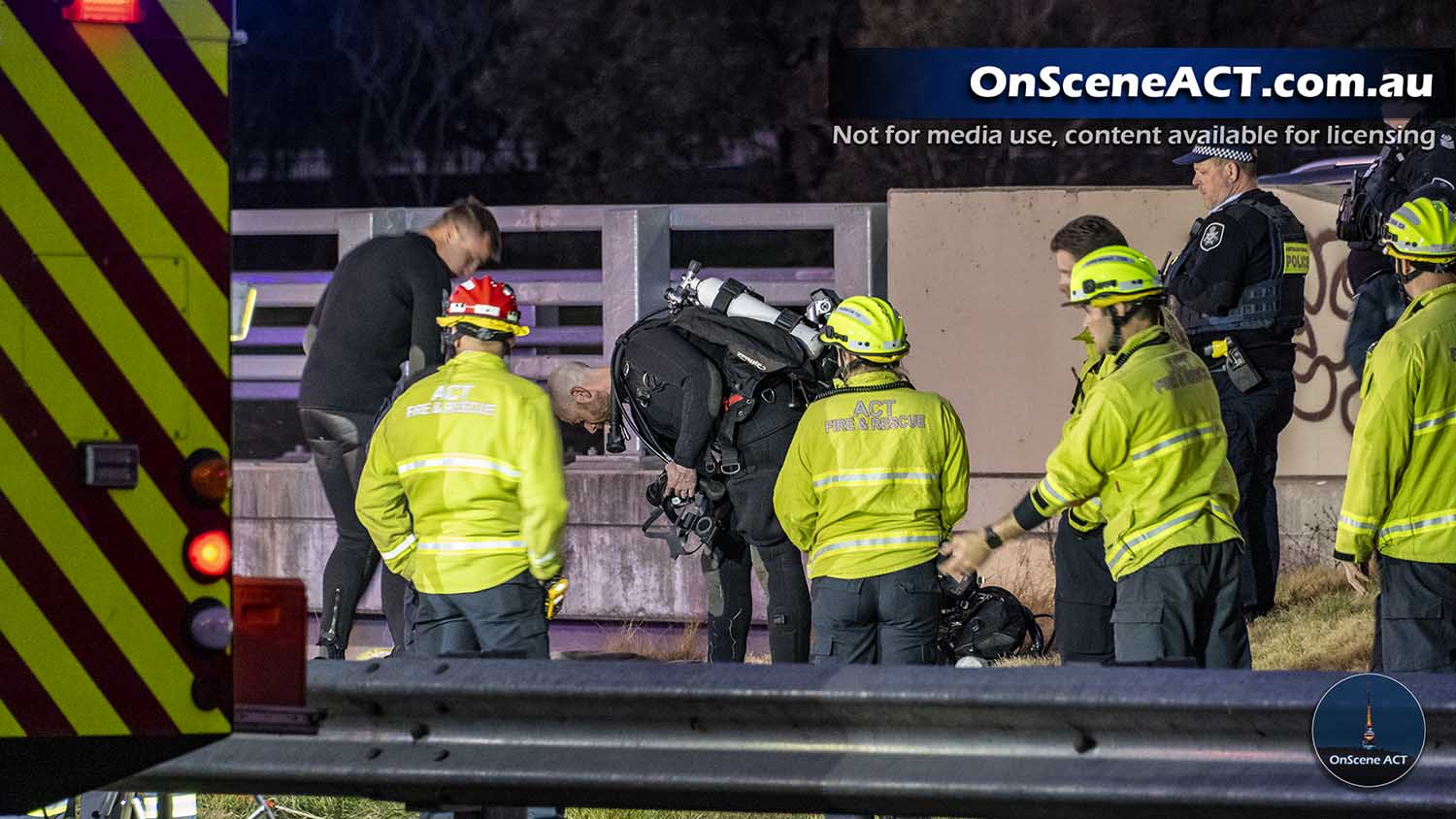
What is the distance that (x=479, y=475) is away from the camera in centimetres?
668

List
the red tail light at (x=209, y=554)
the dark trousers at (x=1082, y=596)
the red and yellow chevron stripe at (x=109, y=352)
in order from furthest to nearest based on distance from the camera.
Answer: the dark trousers at (x=1082, y=596)
the red tail light at (x=209, y=554)
the red and yellow chevron stripe at (x=109, y=352)

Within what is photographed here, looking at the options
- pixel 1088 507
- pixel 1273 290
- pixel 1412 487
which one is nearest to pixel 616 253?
pixel 1273 290

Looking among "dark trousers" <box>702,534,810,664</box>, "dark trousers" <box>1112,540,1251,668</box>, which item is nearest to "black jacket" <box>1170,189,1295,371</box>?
"dark trousers" <box>702,534,810,664</box>

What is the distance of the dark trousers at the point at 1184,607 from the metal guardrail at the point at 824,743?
1.49 m

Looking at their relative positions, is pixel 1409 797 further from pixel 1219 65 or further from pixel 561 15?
pixel 561 15

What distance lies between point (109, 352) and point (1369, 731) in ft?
9.08

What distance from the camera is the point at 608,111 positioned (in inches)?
1072

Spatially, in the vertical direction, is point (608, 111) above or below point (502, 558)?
above

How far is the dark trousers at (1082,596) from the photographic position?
7.09m

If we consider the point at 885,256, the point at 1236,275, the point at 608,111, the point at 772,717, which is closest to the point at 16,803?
the point at 772,717

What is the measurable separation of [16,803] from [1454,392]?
13.5ft

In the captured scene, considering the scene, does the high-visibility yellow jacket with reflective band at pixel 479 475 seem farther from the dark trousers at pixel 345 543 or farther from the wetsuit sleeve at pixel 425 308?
the dark trousers at pixel 345 543

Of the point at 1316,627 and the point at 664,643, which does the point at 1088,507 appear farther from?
the point at 664,643

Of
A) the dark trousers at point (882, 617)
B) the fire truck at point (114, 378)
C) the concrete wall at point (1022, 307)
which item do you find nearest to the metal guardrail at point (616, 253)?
the concrete wall at point (1022, 307)
